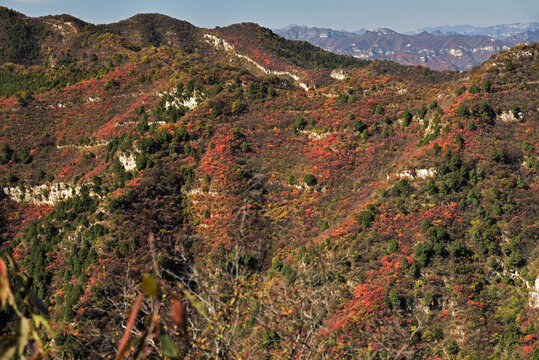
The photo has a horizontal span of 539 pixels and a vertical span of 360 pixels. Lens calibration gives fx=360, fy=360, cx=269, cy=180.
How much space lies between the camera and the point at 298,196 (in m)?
40.3

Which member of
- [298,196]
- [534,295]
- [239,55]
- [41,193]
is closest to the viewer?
[534,295]

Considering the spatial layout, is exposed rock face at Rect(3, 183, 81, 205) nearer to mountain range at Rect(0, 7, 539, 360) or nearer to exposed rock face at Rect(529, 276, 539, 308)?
mountain range at Rect(0, 7, 539, 360)

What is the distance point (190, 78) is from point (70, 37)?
56.1 metres

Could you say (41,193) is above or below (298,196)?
below

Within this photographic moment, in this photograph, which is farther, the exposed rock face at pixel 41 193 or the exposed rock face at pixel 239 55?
the exposed rock face at pixel 239 55

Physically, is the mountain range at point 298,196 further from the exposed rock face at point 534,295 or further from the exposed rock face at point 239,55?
the exposed rock face at point 239,55

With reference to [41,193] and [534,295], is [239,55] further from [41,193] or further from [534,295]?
[534,295]

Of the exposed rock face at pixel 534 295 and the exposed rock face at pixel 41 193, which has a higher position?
the exposed rock face at pixel 41 193

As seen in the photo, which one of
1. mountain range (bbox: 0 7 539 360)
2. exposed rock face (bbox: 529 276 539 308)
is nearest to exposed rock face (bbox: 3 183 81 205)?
mountain range (bbox: 0 7 539 360)

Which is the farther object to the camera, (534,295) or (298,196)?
(298,196)

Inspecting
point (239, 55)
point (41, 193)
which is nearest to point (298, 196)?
point (41, 193)

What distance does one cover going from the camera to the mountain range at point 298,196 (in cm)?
2486

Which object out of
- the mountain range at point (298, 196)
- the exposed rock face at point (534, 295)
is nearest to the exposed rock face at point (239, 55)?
the mountain range at point (298, 196)

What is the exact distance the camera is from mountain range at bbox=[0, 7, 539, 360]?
2486 centimetres
